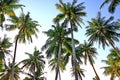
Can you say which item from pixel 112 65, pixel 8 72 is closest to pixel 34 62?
pixel 8 72

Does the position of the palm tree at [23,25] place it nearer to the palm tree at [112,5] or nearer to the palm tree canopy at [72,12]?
the palm tree canopy at [72,12]

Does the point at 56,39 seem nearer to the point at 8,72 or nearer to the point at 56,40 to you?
the point at 56,40

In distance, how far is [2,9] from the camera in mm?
38562

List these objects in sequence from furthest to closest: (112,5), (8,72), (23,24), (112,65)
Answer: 1. (112,65)
2. (8,72)
3. (23,24)
4. (112,5)

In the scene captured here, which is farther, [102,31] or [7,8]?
[102,31]

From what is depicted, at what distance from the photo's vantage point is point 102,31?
46.5 metres

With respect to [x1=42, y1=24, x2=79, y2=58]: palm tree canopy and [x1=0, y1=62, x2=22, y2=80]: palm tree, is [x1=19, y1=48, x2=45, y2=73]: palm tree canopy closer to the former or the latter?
[x1=0, y1=62, x2=22, y2=80]: palm tree

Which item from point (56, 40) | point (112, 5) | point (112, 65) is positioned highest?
point (112, 5)

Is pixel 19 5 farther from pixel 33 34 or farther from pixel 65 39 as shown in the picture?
pixel 65 39

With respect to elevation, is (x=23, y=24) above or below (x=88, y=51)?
above

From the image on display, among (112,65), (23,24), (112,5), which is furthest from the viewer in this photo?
(112,65)

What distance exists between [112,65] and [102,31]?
486 inches

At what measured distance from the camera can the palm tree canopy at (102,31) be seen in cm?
4631

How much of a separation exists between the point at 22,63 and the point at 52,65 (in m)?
7.46
